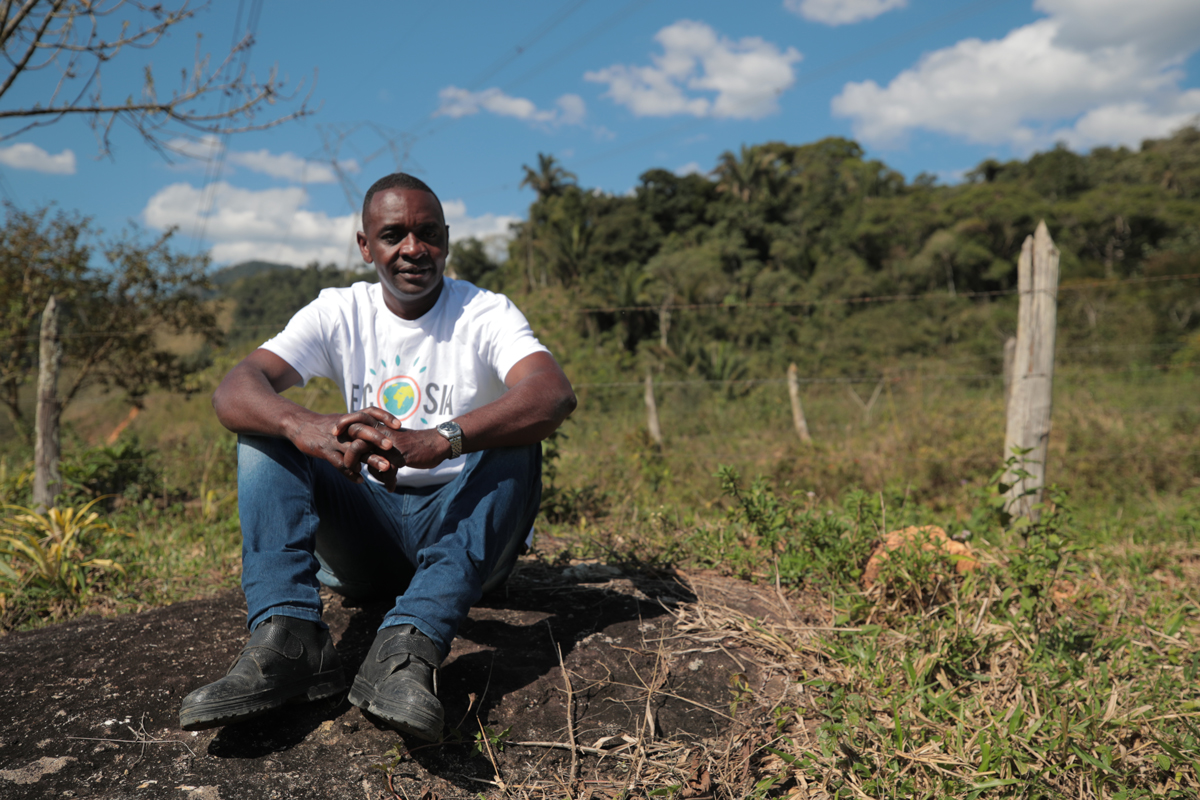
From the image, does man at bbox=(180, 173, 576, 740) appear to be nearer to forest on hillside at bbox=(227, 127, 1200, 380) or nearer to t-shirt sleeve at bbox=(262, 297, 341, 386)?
t-shirt sleeve at bbox=(262, 297, 341, 386)

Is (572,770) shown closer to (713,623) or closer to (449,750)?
(449,750)

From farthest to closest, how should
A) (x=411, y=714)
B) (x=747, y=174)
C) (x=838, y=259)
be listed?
(x=747, y=174)
(x=838, y=259)
(x=411, y=714)

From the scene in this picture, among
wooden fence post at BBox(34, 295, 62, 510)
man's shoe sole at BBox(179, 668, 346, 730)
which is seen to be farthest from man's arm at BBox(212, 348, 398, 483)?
wooden fence post at BBox(34, 295, 62, 510)

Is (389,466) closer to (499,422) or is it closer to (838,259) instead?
(499,422)

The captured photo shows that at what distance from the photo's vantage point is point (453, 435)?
5.51 feet

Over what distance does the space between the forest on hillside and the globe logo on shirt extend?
11.6m

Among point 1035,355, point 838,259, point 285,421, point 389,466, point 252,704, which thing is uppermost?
point 838,259

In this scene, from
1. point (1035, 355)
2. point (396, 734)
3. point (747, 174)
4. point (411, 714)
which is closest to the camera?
point (411, 714)

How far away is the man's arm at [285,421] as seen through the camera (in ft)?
5.27

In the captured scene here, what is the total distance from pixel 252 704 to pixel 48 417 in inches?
153

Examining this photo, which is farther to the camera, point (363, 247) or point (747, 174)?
point (747, 174)

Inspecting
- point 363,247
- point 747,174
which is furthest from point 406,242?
point 747,174

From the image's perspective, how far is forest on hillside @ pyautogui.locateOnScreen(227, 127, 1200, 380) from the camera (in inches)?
771

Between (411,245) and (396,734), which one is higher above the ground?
(411,245)
